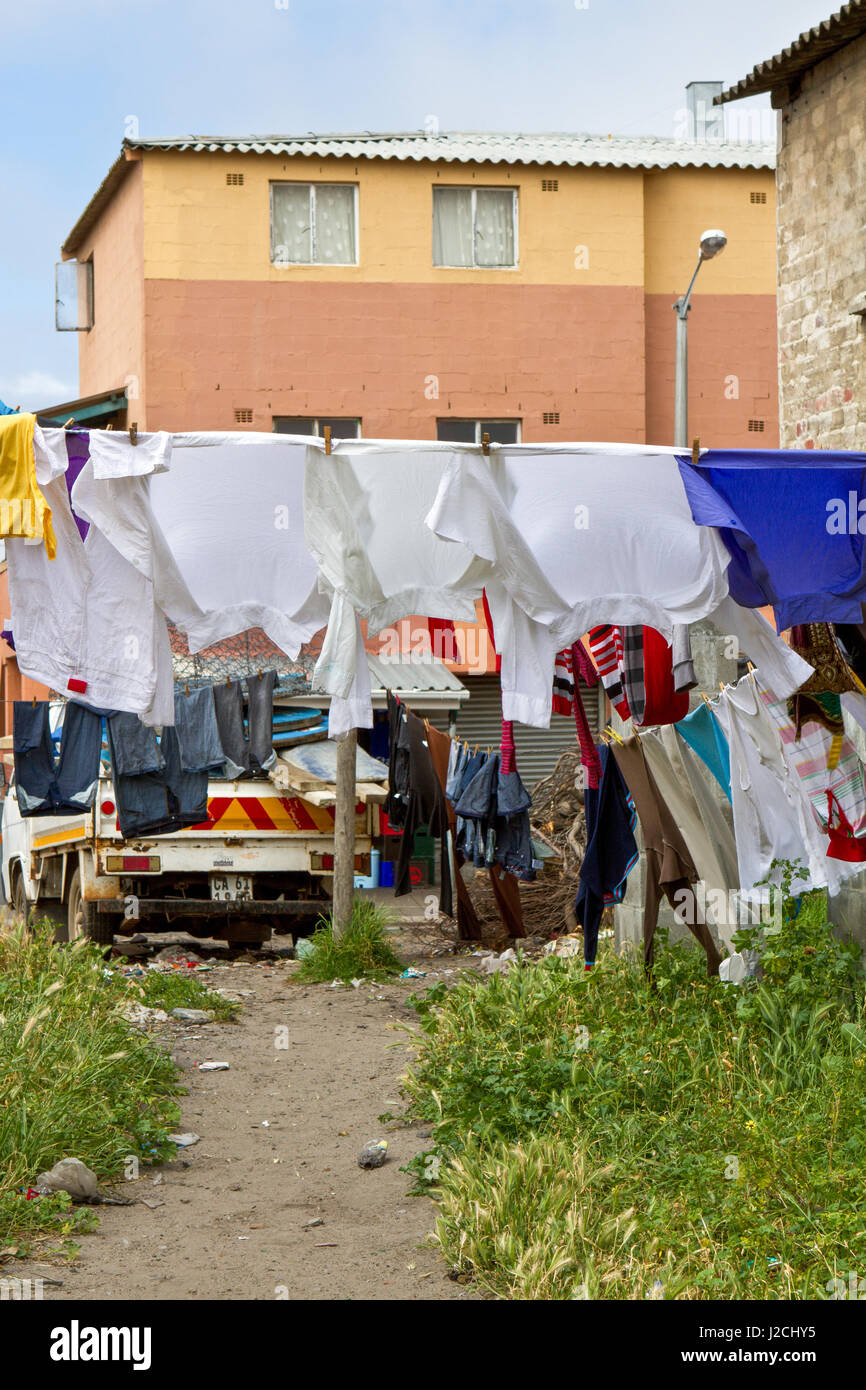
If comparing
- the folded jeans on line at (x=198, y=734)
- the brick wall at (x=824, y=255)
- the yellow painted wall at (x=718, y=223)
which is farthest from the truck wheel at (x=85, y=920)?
the yellow painted wall at (x=718, y=223)

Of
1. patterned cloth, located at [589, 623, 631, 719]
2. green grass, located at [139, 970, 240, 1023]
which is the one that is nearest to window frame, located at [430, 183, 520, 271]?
green grass, located at [139, 970, 240, 1023]

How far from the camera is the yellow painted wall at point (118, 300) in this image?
2266cm

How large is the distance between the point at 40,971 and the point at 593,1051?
4.15 meters

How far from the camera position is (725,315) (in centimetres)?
2381

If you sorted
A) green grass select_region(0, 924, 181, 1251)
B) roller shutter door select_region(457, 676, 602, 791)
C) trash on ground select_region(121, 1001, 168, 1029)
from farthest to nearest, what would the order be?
Answer: roller shutter door select_region(457, 676, 602, 791), trash on ground select_region(121, 1001, 168, 1029), green grass select_region(0, 924, 181, 1251)

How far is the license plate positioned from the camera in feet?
45.9

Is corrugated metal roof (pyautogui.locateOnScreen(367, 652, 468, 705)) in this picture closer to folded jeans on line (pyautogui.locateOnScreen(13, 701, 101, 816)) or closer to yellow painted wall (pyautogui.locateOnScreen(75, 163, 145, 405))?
yellow painted wall (pyautogui.locateOnScreen(75, 163, 145, 405))

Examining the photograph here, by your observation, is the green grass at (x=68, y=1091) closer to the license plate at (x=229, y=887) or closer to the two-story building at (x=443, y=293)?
the license plate at (x=229, y=887)

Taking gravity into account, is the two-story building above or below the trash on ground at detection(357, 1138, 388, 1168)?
above

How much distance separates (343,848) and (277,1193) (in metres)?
6.21

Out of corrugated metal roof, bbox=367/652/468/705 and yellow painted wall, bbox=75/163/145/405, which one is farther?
yellow painted wall, bbox=75/163/145/405

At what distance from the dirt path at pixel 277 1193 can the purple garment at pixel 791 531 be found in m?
3.13

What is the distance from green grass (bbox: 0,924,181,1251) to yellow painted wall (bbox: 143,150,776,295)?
15.0 m
